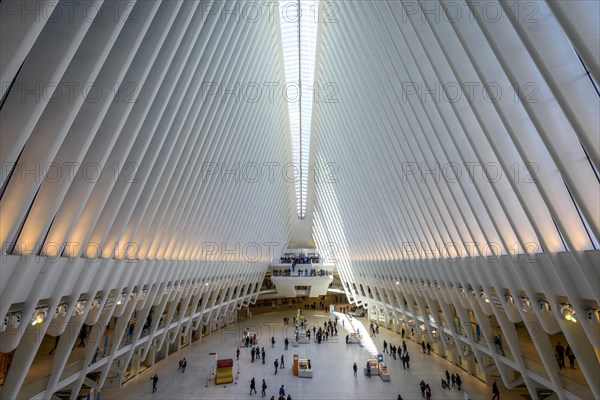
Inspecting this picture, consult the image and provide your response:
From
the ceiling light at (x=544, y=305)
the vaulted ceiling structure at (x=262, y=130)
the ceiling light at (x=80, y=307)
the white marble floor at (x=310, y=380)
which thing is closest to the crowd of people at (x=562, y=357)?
the vaulted ceiling structure at (x=262, y=130)

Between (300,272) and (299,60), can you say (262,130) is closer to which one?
(299,60)

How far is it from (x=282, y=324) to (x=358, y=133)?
25.1m

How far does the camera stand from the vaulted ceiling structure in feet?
17.7

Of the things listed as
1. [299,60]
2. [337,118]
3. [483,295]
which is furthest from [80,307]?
[299,60]

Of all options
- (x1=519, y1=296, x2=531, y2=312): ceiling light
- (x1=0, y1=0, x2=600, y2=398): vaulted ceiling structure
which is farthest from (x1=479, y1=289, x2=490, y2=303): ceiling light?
(x1=519, y1=296, x2=531, y2=312): ceiling light

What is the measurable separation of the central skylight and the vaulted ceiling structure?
0.19m

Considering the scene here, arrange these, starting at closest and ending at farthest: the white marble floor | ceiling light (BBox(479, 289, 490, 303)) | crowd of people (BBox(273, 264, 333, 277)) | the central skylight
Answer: ceiling light (BBox(479, 289, 490, 303)) → the white marble floor → the central skylight → crowd of people (BBox(273, 264, 333, 277))

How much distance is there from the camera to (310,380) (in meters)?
19.0

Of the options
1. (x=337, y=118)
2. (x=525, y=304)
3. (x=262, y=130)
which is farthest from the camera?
(x=262, y=130)

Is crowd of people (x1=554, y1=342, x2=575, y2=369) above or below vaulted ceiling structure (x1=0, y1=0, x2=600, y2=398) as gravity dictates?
below

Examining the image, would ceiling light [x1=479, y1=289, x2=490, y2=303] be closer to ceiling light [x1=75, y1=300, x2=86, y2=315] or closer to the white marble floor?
the white marble floor

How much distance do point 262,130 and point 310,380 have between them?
14857 mm

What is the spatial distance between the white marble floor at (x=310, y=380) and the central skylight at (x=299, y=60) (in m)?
18.3

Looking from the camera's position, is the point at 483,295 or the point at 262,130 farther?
the point at 262,130
